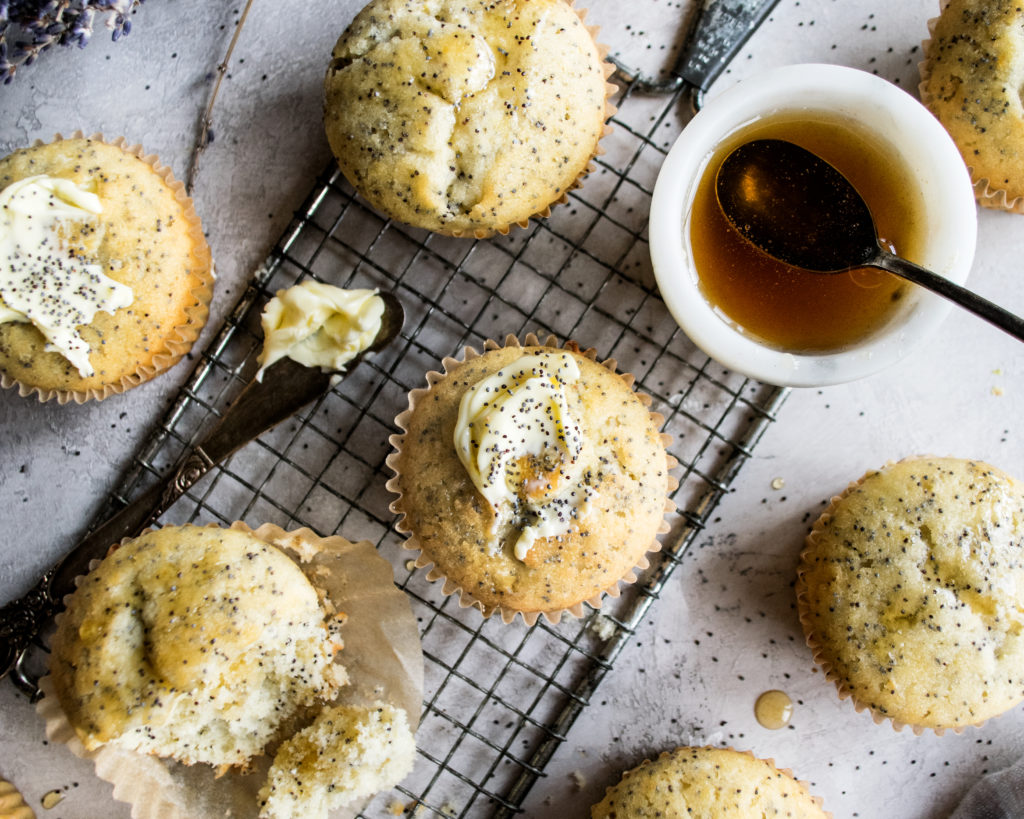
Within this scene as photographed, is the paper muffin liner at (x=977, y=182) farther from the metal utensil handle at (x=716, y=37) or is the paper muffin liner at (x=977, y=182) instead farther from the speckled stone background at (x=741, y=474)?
the metal utensil handle at (x=716, y=37)

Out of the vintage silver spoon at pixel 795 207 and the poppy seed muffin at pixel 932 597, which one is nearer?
the vintage silver spoon at pixel 795 207

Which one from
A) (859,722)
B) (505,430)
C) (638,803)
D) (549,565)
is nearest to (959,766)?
(859,722)

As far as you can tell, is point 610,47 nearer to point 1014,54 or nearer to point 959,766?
point 1014,54

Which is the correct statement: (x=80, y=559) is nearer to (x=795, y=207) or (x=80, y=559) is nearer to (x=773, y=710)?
(x=773, y=710)

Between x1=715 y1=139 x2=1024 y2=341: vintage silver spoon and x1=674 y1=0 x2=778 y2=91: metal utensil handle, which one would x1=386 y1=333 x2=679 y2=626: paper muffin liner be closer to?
x1=715 y1=139 x2=1024 y2=341: vintage silver spoon

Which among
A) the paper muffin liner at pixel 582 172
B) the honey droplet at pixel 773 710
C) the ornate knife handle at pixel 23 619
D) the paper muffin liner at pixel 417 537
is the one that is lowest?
the ornate knife handle at pixel 23 619

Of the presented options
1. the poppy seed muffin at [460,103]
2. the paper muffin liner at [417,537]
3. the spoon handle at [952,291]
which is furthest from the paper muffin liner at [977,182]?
the paper muffin liner at [417,537]

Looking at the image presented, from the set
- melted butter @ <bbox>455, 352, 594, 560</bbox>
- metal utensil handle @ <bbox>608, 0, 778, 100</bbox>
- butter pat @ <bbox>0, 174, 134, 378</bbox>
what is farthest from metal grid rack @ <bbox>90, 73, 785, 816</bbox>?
melted butter @ <bbox>455, 352, 594, 560</bbox>
